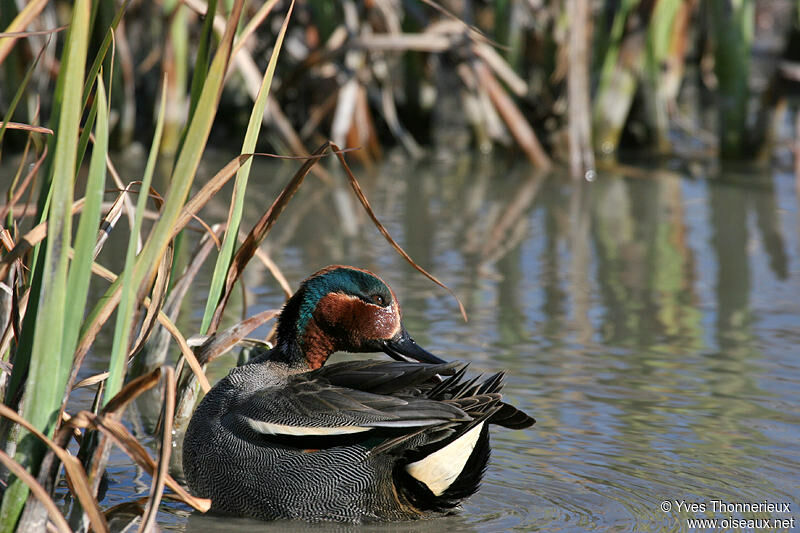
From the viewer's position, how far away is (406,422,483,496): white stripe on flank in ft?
9.11

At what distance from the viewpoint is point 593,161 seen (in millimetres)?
8914

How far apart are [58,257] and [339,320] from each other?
114cm

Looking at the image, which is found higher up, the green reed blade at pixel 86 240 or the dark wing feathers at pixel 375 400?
the green reed blade at pixel 86 240

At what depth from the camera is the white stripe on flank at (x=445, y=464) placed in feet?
9.11

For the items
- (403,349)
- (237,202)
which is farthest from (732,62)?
(237,202)

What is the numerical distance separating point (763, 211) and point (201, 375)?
548 centimetres

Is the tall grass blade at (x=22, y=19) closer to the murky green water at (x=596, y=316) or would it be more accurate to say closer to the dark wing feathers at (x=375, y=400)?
the dark wing feathers at (x=375, y=400)

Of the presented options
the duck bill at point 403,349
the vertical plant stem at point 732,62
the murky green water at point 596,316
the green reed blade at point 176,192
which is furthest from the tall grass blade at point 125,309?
the vertical plant stem at point 732,62

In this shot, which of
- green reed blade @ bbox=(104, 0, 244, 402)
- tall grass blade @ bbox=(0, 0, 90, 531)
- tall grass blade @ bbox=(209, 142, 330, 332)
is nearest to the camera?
tall grass blade @ bbox=(0, 0, 90, 531)

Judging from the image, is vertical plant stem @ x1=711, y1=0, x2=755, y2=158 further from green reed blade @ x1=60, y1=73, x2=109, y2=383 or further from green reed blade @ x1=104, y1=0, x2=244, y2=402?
green reed blade @ x1=60, y1=73, x2=109, y2=383

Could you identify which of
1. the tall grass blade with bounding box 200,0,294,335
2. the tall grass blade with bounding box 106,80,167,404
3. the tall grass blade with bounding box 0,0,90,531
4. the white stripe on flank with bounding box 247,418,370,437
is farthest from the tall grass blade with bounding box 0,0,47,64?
the white stripe on flank with bounding box 247,418,370,437

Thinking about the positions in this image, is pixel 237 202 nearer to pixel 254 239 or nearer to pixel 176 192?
pixel 254 239

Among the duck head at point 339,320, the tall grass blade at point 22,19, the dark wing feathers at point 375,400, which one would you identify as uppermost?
the tall grass blade at point 22,19

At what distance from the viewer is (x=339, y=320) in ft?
10.5
